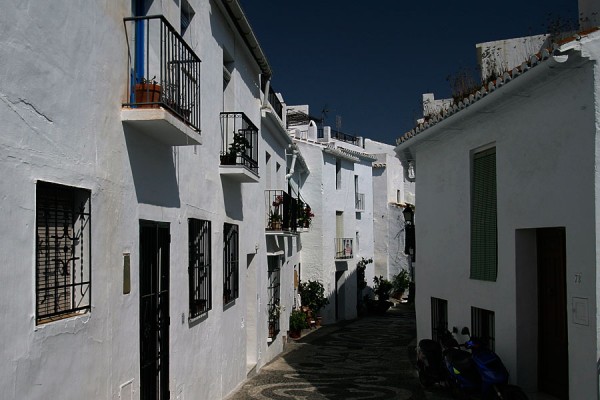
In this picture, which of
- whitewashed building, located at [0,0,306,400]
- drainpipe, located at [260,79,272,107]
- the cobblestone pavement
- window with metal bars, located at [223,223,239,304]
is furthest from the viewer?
drainpipe, located at [260,79,272,107]

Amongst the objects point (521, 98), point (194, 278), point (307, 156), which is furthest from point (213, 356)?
point (307, 156)

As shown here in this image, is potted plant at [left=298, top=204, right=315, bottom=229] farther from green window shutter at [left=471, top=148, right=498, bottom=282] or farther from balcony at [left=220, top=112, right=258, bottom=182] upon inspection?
green window shutter at [left=471, top=148, right=498, bottom=282]

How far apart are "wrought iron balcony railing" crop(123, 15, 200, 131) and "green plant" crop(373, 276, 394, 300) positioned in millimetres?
25291

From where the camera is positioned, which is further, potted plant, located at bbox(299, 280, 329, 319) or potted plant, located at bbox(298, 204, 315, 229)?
potted plant, located at bbox(299, 280, 329, 319)

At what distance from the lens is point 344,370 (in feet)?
48.4

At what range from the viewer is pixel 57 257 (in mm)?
5137

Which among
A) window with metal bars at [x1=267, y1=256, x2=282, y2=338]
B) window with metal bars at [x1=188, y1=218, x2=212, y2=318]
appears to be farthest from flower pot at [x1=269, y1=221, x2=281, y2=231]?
window with metal bars at [x1=188, y1=218, x2=212, y2=318]

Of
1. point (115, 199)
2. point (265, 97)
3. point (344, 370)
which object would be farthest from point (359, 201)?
point (115, 199)

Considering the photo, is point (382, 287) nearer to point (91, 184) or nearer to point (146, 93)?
point (146, 93)

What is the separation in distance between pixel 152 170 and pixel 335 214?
22.6 metres

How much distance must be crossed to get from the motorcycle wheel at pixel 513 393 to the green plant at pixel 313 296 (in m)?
17.5

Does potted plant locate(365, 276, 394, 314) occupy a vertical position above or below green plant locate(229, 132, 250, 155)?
below

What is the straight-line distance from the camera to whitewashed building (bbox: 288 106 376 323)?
91.2ft

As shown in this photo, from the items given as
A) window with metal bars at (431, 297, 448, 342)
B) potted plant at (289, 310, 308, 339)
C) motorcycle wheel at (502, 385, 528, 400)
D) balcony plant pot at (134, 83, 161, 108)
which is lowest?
potted plant at (289, 310, 308, 339)
